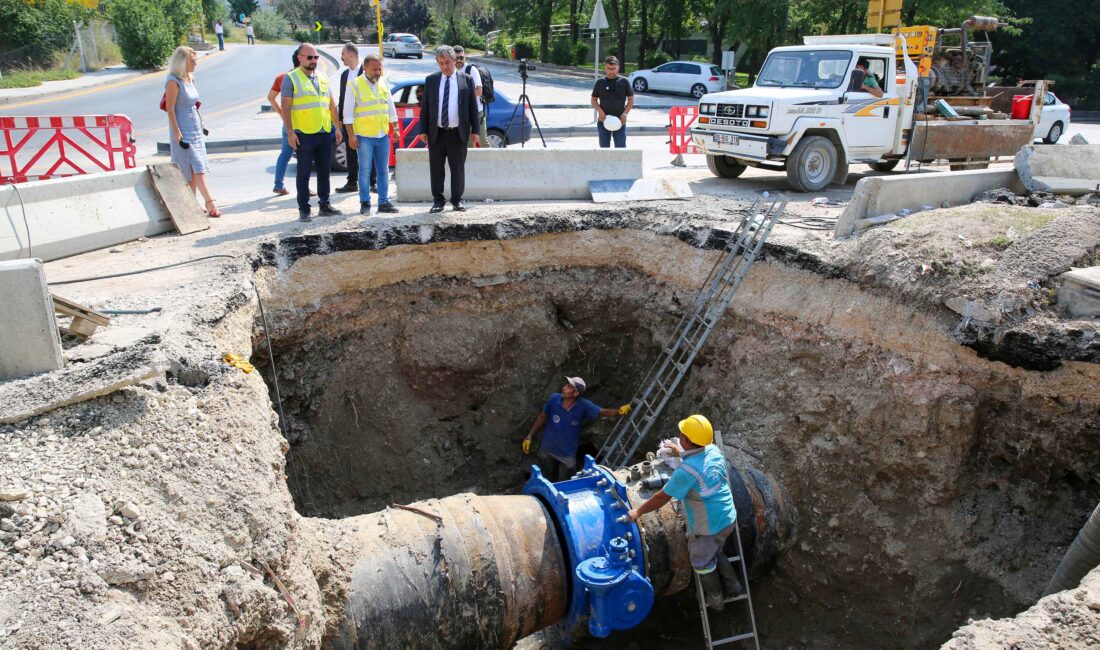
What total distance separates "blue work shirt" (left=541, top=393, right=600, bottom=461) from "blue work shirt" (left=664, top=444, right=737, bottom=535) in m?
2.33

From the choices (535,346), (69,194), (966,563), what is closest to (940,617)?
(966,563)

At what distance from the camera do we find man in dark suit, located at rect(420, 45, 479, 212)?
7316 mm

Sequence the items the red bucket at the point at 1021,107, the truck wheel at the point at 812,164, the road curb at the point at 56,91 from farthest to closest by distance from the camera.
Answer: the road curb at the point at 56,91 < the red bucket at the point at 1021,107 < the truck wheel at the point at 812,164

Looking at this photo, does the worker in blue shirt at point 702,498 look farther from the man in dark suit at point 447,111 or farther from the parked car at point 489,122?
the parked car at point 489,122

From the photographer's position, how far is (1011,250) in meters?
5.98

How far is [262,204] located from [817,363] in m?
6.52

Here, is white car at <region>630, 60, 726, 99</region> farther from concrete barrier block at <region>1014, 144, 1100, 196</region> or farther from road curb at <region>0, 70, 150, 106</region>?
concrete barrier block at <region>1014, 144, 1100, 196</region>

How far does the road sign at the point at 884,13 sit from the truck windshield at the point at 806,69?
231 cm

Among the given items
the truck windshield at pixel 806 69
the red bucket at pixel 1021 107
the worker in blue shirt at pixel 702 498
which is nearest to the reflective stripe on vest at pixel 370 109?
the worker in blue shirt at pixel 702 498

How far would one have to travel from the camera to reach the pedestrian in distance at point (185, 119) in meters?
7.44

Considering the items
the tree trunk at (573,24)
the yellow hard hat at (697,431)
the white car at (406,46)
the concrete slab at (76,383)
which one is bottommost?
the yellow hard hat at (697,431)

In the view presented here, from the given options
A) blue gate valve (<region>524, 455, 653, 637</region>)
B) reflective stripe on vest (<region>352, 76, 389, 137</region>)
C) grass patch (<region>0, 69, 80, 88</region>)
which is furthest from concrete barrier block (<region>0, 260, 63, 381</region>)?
grass patch (<region>0, 69, 80, 88</region>)

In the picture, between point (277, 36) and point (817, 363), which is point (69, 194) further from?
point (277, 36)

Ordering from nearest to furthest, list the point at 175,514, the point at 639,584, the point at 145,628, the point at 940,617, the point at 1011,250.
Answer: the point at 145,628, the point at 175,514, the point at 639,584, the point at 940,617, the point at 1011,250
